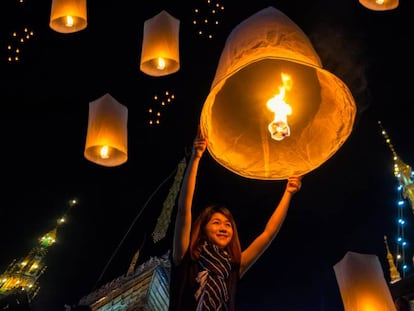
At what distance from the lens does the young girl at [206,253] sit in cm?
308

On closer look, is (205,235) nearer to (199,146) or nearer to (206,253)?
(206,253)

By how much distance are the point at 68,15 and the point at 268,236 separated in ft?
12.7

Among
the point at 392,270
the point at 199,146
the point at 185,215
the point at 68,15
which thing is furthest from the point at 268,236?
the point at 392,270

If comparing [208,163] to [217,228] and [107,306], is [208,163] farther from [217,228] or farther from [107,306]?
[107,306]

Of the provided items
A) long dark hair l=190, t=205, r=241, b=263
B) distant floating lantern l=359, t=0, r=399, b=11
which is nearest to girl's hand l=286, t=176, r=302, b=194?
long dark hair l=190, t=205, r=241, b=263

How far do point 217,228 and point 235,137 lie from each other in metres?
0.80

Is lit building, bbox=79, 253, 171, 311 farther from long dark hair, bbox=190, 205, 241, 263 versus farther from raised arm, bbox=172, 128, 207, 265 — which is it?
raised arm, bbox=172, 128, 207, 265

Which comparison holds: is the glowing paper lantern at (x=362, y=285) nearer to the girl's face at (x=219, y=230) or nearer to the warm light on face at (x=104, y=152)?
the girl's face at (x=219, y=230)

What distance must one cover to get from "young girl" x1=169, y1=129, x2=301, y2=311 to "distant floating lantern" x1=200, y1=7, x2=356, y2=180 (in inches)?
11.4

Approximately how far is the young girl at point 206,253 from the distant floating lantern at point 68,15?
10.7ft

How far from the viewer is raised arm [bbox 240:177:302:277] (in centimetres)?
361

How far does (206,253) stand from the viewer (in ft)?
11.1

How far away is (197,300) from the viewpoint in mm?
3033

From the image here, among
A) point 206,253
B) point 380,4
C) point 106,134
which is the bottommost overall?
point 206,253
